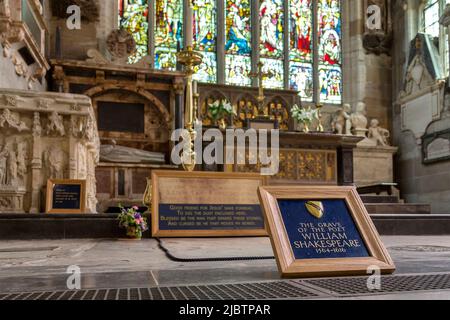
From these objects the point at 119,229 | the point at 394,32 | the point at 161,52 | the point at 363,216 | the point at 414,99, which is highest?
the point at 394,32

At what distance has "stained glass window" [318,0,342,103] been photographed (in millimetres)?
18094

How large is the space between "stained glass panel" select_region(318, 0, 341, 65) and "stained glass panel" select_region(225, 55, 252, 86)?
3003 mm

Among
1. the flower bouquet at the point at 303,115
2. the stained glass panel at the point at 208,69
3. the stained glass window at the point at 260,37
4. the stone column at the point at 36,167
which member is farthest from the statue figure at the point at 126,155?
the stone column at the point at 36,167

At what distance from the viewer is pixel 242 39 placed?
57.5 feet

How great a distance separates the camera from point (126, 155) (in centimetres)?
1234

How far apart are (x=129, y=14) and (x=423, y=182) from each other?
11.2 m

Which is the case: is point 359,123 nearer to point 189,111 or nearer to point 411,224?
point 411,224

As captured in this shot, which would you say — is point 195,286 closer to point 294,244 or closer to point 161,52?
point 294,244

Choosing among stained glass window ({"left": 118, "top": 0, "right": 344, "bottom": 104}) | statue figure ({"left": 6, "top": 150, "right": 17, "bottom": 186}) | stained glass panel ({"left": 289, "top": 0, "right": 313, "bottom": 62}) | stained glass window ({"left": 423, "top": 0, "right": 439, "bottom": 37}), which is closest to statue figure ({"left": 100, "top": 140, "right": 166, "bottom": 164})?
stained glass window ({"left": 118, "top": 0, "right": 344, "bottom": 104})

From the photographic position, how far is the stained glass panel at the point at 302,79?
17.7 meters

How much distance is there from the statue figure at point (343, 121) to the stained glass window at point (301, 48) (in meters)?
1.30
